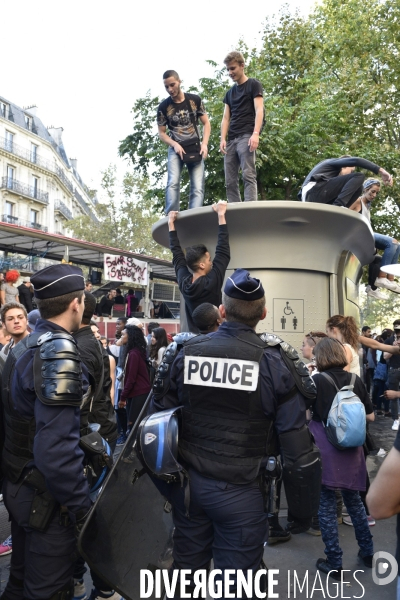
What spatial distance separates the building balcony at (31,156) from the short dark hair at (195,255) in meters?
52.6

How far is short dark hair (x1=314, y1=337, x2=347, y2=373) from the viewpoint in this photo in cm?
398

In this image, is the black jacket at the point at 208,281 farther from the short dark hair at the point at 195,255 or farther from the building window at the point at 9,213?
Answer: the building window at the point at 9,213

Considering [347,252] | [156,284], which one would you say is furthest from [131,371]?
[156,284]

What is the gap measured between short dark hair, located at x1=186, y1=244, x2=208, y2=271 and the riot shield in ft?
4.80

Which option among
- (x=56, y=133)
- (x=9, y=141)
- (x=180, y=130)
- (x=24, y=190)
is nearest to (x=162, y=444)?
(x=180, y=130)

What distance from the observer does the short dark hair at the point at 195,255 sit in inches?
171

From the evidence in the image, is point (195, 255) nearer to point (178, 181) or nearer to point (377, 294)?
point (178, 181)

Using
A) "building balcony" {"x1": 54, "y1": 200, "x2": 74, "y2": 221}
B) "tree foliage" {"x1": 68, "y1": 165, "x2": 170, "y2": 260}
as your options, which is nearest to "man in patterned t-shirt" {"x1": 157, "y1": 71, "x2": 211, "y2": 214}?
"tree foliage" {"x1": 68, "y1": 165, "x2": 170, "y2": 260}

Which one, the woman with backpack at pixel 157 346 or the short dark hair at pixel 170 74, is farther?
the woman with backpack at pixel 157 346

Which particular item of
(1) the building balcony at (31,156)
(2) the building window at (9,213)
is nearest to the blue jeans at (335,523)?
(2) the building window at (9,213)

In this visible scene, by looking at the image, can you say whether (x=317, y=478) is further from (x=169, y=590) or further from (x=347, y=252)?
(x=347, y=252)

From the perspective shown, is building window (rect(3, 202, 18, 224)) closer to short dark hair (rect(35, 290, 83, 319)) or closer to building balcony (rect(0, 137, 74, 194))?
building balcony (rect(0, 137, 74, 194))

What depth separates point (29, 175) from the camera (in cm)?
5444

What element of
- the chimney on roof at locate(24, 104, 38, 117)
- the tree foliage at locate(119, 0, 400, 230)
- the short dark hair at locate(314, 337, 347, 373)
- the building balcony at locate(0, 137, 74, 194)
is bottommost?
the short dark hair at locate(314, 337, 347, 373)
